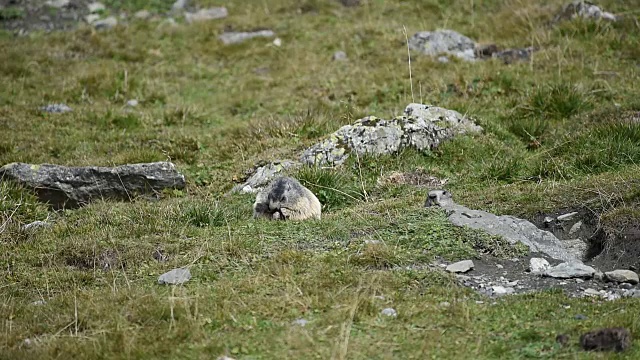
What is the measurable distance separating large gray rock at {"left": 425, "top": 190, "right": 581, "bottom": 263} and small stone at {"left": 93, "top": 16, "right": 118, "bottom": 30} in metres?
11.4

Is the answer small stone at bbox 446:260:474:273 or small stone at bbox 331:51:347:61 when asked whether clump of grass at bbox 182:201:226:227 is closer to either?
small stone at bbox 446:260:474:273

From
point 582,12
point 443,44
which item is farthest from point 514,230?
point 582,12

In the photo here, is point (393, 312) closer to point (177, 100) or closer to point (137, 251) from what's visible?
point (137, 251)

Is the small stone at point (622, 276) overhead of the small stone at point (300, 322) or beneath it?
beneath

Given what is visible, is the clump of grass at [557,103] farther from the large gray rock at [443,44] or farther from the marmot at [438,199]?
the marmot at [438,199]

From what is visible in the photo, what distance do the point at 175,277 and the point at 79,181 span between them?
3320mm

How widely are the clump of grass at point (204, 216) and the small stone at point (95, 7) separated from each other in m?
11.2

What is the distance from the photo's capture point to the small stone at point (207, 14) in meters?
16.7

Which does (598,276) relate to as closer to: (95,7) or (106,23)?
(106,23)

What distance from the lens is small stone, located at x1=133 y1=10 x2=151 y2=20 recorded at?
17016mm

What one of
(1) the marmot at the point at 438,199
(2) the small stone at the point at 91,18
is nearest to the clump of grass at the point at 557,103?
(1) the marmot at the point at 438,199

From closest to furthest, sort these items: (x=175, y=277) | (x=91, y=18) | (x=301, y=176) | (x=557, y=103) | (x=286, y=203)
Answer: (x=175, y=277)
(x=286, y=203)
(x=301, y=176)
(x=557, y=103)
(x=91, y=18)

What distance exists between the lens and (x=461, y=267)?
6.06 meters

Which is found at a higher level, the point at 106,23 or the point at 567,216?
the point at 567,216
